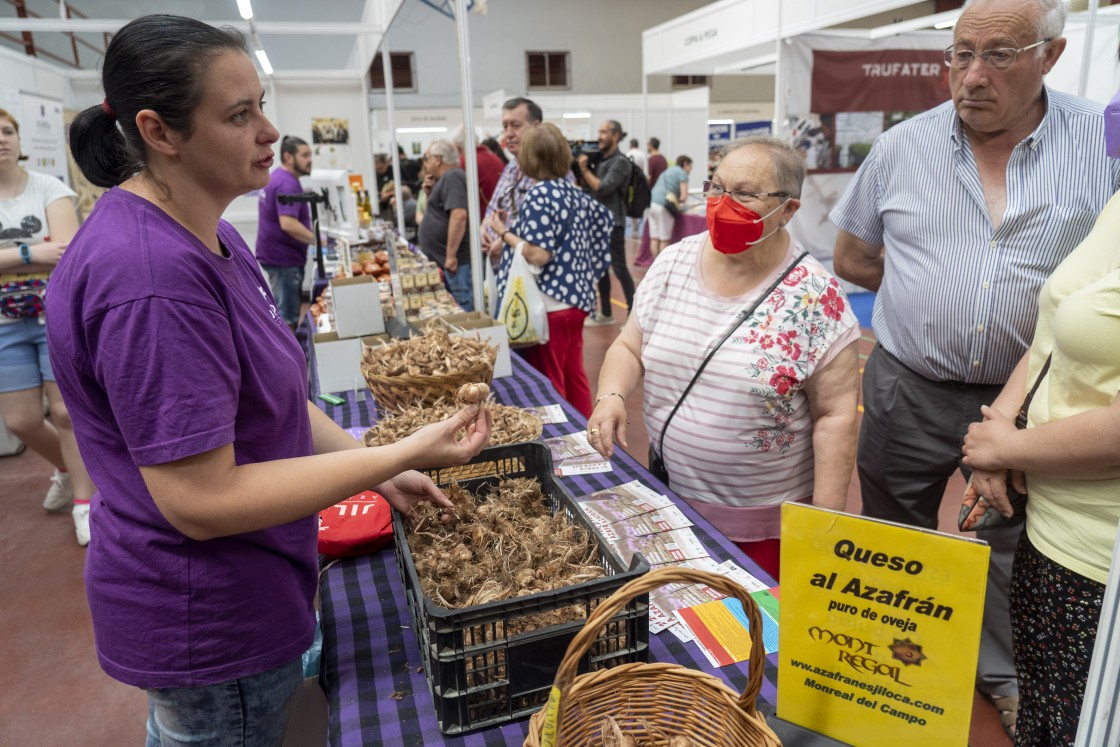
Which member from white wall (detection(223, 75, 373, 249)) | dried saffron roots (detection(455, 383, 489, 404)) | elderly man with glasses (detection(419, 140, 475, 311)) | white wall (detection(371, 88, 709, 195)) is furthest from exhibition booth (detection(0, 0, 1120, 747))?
white wall (detection(371, 88, 709, 195))

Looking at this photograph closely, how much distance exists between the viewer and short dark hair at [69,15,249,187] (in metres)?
0.90

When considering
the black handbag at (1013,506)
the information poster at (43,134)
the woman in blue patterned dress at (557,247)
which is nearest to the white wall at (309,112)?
the information poster at (43,134)

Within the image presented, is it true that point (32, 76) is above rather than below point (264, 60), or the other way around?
below

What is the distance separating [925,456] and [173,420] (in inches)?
75.3

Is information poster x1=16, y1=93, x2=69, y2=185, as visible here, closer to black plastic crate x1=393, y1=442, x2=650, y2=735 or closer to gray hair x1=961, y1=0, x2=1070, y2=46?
black plastic crate x1=393, y1=442, x2=650, y2=735

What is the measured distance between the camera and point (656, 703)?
3.16 feet

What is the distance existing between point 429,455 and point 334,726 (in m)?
0.45

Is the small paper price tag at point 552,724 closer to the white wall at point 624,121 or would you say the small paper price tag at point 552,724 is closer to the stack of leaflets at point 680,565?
the stack of leaflets at point 680,565

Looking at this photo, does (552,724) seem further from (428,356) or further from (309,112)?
(309,112)

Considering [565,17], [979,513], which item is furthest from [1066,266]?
[565,17]

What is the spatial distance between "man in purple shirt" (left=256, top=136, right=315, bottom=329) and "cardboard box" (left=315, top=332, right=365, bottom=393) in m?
3.01

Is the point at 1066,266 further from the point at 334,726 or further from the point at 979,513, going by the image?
the point at 334,726

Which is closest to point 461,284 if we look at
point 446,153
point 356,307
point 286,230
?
point 446,153

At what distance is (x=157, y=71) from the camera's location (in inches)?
35.4
